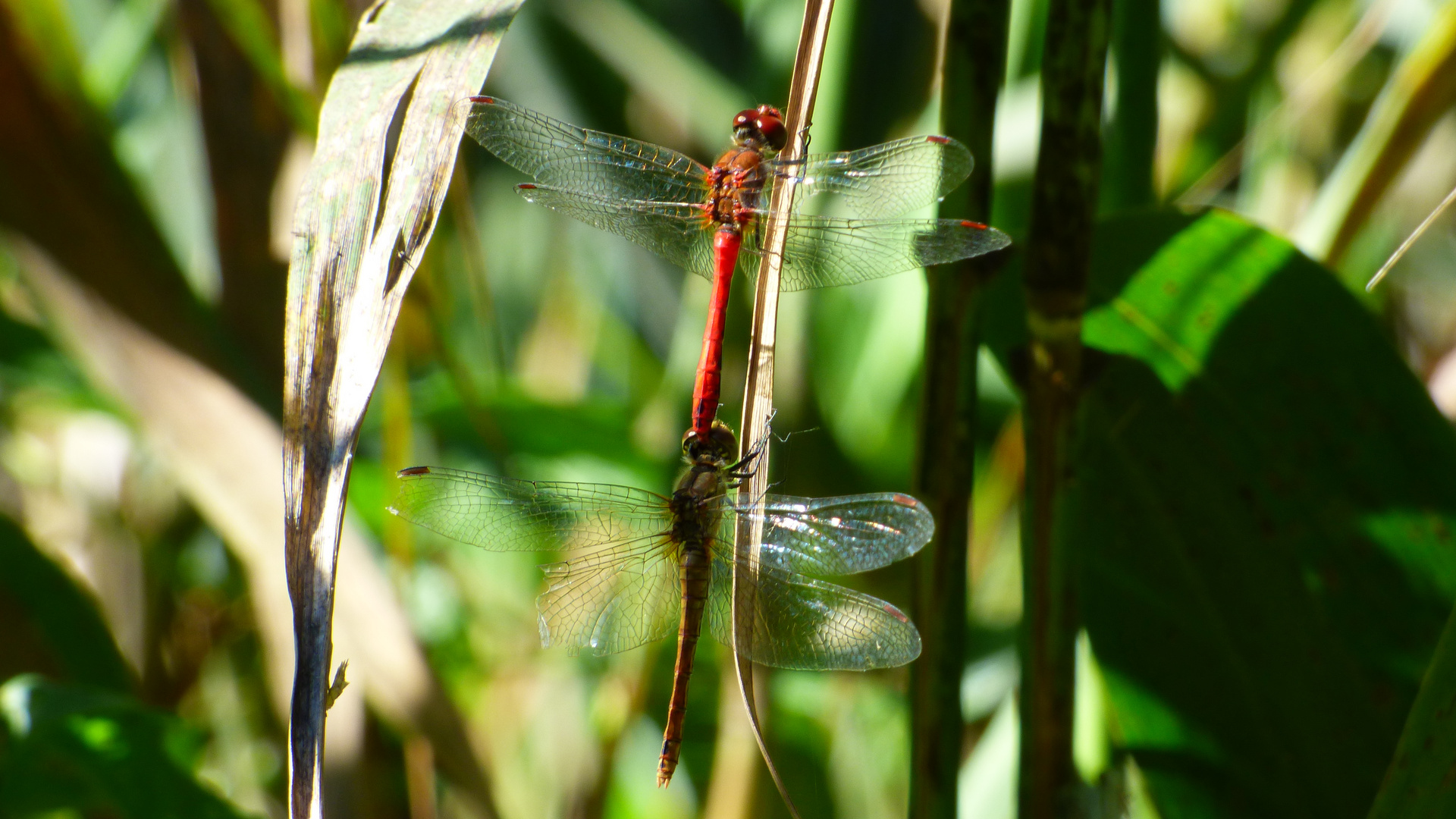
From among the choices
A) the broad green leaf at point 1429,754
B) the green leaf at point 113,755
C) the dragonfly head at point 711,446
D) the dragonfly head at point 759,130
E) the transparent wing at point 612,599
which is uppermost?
the dragonfly head at point 759,130

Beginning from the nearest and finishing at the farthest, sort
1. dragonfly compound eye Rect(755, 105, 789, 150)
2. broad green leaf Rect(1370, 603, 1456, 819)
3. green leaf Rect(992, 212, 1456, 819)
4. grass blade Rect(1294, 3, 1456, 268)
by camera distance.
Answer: broad green leaf Rect(1370, 603, 1456, 819) < green leaf Rect(992, 212, 1456, 819) < grass blade Rect(1294, 3, 1456, 268) < dragonfly compound eye Rect(755, 105, 789, 150)

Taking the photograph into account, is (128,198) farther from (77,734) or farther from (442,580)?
(442,580)

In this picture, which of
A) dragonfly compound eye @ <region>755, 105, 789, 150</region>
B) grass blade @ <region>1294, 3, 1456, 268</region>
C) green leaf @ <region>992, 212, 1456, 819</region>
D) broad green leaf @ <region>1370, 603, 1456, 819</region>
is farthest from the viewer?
dragonfly compound eye @ <region>755, 105, 789, 150</region>

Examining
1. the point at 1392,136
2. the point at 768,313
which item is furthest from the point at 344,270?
the point at 1392,136

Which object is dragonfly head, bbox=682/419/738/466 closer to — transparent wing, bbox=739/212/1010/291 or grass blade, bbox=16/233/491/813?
transparent wing, bbox=739/212/1010/291

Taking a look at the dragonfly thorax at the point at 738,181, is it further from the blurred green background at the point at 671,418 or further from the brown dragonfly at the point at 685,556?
the brown dragonfly at the point at 685,556

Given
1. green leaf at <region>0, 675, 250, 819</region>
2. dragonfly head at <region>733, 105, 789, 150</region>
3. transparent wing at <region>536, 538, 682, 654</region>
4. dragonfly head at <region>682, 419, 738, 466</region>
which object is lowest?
green leaf at <region>0, 675, 250, 819</region>

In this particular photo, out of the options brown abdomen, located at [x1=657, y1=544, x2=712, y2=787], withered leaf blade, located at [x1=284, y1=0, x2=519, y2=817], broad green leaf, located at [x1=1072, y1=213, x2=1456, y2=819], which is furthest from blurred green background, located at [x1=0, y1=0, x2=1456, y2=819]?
withered leaf blade, located at [x1=284, y1=0, x2=519, y2=817]

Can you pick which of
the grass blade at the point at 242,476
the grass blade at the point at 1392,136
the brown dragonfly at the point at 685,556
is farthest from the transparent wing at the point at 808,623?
the grass blade at the point at 1392,136
